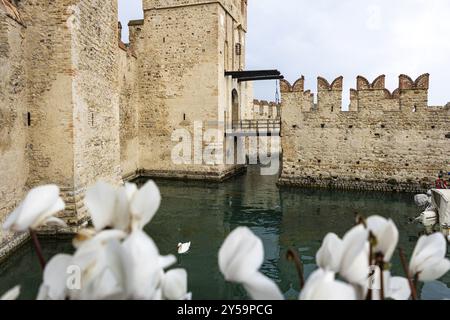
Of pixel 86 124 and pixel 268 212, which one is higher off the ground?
pixel 86 124

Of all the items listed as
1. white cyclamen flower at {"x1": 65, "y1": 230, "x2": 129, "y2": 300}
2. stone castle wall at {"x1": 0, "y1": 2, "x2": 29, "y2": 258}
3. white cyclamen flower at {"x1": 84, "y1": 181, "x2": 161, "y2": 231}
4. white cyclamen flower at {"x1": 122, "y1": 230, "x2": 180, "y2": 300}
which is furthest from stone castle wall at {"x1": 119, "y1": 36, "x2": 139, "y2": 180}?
white cyclamen flower at {"x1": 122, "y1": 230, "x2": 180, "y2": 300}

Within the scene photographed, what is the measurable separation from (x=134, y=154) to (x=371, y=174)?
37.5 ft

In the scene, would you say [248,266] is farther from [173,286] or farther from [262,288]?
[173,286]

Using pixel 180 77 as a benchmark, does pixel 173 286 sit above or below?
below

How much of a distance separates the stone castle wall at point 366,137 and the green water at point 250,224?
1005 mm

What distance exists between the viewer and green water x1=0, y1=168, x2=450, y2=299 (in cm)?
649

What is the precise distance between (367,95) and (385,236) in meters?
14.4

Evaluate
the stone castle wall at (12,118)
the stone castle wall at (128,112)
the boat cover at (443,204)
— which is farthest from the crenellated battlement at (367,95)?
the stone castle wall at (12,118)

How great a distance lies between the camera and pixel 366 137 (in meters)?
15.0

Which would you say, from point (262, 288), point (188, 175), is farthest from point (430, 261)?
point (188, 175)

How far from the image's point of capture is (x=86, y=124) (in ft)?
31.1

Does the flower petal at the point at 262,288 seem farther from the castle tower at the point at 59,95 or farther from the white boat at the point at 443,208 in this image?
the white boat at the point at 443,208
